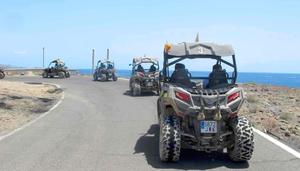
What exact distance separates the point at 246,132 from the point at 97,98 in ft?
53.1

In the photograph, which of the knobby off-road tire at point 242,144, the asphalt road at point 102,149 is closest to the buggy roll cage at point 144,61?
the asphalt road at point 102,149

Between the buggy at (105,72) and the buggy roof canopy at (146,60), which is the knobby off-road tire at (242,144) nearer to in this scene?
the buggy roof canopy at (146,60)

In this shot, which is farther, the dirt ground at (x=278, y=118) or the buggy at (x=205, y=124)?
the dirt ground at (x=278, y=118)

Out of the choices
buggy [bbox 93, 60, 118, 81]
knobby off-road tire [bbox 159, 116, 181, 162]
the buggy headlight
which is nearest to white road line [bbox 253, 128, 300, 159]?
the buggy headlight

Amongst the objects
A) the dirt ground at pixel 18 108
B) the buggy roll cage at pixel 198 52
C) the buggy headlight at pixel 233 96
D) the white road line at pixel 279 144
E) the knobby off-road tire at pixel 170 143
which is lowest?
the dirt ground at pixel 18 108

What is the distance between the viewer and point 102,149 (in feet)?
37.2

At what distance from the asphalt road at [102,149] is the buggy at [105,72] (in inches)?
1037

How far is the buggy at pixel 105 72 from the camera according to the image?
146 feet

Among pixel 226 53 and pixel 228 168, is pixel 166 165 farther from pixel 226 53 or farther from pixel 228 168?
pixel 226 53

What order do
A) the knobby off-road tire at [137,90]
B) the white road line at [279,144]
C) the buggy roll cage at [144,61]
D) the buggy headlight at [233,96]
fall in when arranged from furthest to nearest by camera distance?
the buggy roll cage at [144,61] → the knobby off-road tire at [137,90] → the white road line at [279,144] → the buggy headlight at [233,96]

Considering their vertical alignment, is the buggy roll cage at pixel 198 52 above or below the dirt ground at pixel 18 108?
above

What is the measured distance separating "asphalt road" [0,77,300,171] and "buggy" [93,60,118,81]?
26.3 m

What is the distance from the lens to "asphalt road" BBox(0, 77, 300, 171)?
31.6ft

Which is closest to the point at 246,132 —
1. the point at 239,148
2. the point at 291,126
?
the point at 239,148
